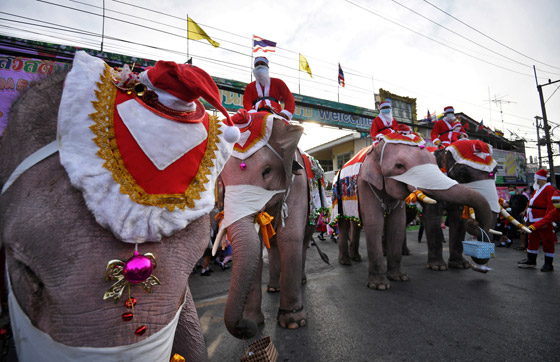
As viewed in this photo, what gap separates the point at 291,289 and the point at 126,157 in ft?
7.04

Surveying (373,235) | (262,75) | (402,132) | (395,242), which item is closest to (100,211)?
(262,75)

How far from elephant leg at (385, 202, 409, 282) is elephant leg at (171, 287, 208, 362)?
3.59 m

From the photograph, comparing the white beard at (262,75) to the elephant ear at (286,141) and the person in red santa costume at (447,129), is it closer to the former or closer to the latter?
the elephant ear at (286,141)

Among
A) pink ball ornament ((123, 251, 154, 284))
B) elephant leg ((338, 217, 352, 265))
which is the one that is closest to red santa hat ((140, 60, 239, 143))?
pink ball ornament ((123, 251, 154, 284))

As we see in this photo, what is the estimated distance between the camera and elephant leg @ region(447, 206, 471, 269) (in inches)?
189

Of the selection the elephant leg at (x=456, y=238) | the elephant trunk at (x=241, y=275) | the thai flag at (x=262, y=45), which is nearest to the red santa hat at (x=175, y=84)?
the elephant trunk at (x=241, y=275)

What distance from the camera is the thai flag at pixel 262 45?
811 centimetres

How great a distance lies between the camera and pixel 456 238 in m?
4.95

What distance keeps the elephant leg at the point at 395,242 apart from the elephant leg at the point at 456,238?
56.5 inches

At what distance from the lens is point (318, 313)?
2916 mm

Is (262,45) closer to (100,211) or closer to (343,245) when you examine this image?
(343,245)

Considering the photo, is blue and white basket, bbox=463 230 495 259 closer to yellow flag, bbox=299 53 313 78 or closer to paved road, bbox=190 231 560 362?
paved road, bbox=190 231 560 362

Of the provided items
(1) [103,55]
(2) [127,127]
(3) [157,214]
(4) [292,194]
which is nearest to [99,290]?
(3) [157,214]

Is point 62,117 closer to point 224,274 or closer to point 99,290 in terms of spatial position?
point 99,290
